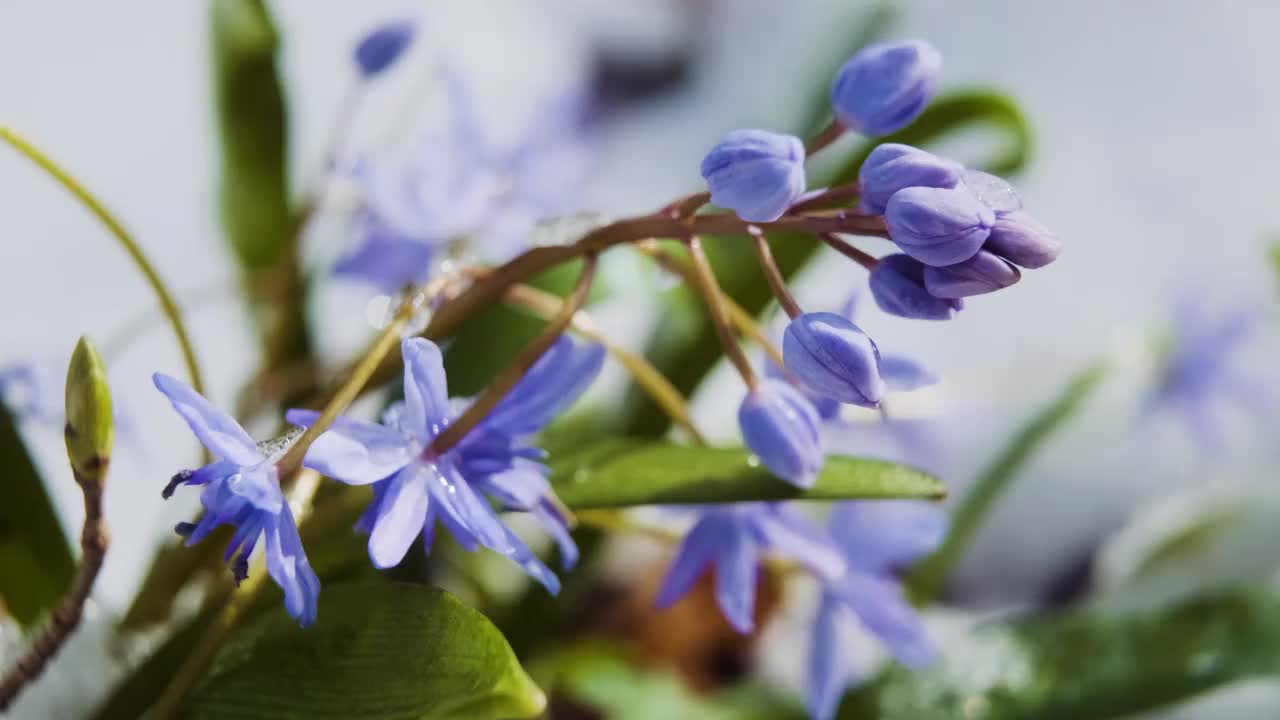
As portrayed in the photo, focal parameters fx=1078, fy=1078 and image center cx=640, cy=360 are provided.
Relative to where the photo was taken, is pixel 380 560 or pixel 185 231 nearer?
pixel 380 560

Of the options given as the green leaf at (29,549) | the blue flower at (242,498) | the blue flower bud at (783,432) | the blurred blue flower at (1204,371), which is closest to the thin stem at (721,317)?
the blue flower bud at (783,432)

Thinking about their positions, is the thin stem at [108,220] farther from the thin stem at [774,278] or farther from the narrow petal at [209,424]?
the thin stem at [774,278]

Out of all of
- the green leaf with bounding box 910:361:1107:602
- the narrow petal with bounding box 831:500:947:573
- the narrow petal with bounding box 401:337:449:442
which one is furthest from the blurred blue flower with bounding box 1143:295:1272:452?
the narrow petal with bounding box 401:337:449:442

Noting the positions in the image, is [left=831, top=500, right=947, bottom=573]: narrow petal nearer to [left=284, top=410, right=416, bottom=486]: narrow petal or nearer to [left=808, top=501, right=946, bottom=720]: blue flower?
[left=808, top=501, right=946, bottom=720]: blue flower

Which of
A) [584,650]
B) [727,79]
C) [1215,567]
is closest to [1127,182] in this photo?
[727,79]

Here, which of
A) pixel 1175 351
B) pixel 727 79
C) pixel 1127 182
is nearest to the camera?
pixel 1175 351

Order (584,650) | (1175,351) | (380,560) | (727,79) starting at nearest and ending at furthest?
(380,560) → (584,650) → (1175,351) → (727,79)

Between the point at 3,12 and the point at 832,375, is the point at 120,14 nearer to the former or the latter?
the point at 3,12

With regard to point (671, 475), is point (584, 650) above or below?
below
